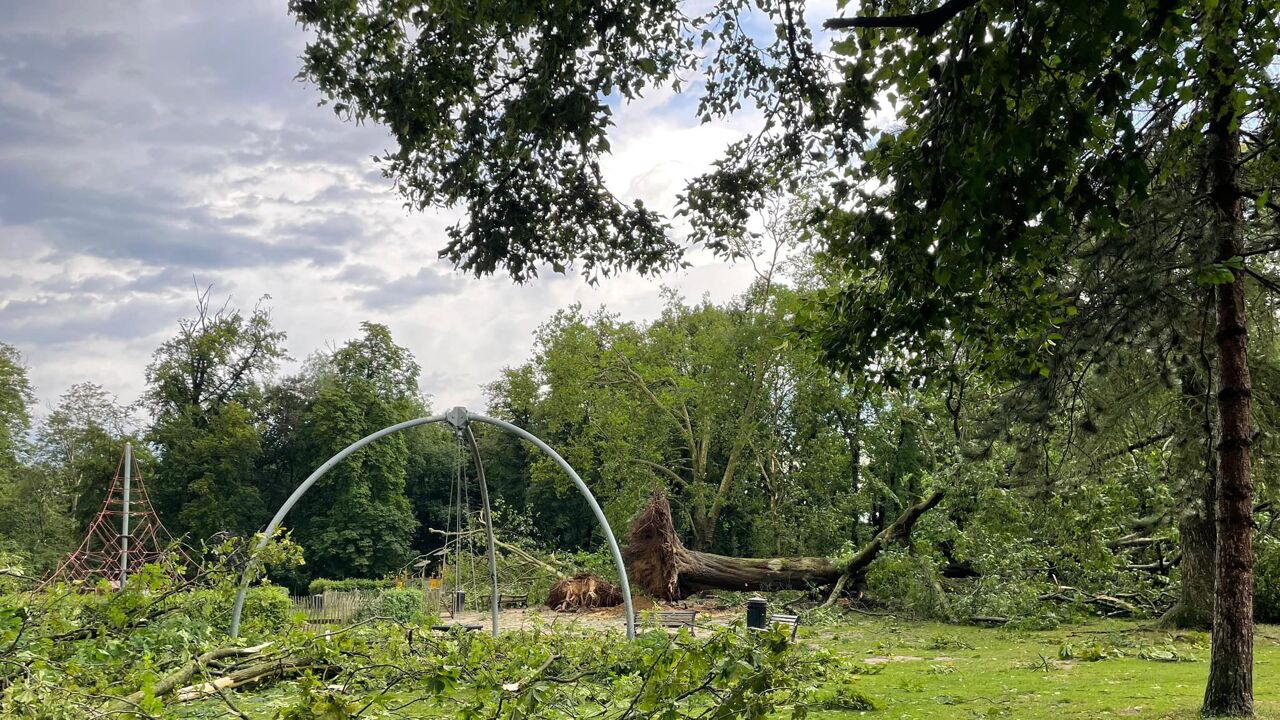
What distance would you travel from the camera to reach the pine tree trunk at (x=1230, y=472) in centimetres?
558

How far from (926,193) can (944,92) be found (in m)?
0.49

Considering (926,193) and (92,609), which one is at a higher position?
(926,193)

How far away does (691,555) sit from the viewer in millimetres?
18203

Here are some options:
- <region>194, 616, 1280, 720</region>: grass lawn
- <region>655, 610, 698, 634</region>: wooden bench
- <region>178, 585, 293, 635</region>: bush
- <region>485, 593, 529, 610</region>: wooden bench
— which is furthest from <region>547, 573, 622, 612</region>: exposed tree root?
<region>194, 616, 1280, 720</region>: grass lawn

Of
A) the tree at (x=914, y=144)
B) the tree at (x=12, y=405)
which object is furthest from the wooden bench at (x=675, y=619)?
the tree at (x=12, y=405)

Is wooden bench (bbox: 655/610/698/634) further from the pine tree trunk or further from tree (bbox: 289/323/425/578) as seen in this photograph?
tree (bbox: 289/323/425/578)

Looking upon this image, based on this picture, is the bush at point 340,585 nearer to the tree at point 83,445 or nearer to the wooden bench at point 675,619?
the tree at point 83,445

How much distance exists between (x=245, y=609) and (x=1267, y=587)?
13.2 metres

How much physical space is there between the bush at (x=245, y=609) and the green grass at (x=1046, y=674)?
483cm

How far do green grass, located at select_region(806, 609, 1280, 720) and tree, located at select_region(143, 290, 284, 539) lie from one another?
2125 centimetres

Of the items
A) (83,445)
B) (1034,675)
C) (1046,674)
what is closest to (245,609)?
(1034,675)

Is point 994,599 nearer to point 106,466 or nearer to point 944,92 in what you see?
point 944,92

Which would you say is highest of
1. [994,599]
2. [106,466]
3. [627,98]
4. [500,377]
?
[500,377]

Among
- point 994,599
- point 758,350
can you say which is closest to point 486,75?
point 994,599
